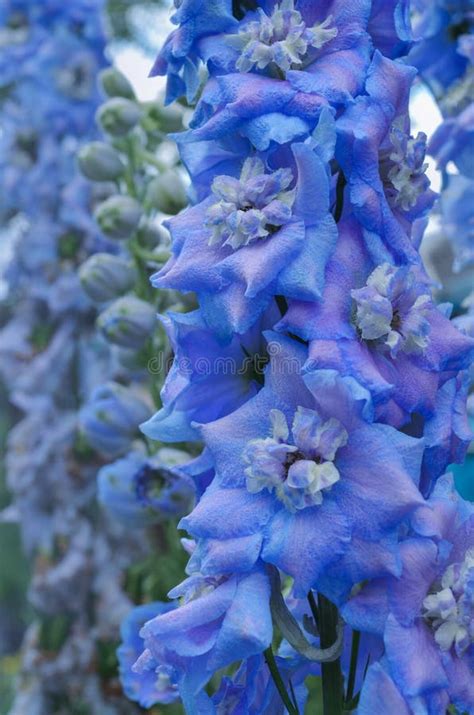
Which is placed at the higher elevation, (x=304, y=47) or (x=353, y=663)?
(x=304, y=47)

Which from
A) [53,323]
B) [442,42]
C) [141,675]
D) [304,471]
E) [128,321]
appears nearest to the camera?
[304,471]

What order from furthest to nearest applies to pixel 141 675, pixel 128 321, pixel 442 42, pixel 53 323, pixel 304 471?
pixel 53 323 < pixel 442 42 < pixel 128 321 < pixel 141 675 < pixel 304 471

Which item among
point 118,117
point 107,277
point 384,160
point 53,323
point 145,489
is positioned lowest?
point 53,323

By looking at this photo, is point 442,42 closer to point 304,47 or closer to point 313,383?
point 304,47

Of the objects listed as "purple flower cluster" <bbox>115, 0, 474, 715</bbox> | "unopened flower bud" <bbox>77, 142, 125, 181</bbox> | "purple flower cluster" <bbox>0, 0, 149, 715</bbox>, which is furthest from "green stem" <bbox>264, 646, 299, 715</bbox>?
"purple flower cluster" <bbox>0, 0, 149, 715</bbox>

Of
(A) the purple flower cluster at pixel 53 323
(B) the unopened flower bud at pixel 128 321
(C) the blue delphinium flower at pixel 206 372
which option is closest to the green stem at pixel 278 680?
(C) the blue delphinium flower at pixel 206 372

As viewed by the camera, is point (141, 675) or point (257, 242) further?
point (141, 675)

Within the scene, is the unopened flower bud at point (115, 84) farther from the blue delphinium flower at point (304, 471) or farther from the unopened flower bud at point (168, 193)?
the blue delphinium flower at point (304, 471)

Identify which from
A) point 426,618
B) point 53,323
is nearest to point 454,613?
point 426,618
